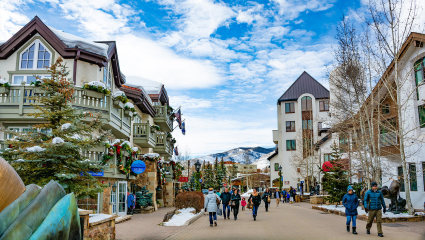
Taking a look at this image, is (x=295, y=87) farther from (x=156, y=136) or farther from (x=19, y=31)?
(x=19, y=31)

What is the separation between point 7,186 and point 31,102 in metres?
16.8

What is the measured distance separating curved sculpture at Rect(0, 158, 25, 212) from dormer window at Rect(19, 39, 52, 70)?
19.9m

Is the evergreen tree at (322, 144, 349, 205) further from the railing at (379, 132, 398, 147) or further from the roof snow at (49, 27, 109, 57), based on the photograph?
the roof snow at (49, 27, 109, 57)

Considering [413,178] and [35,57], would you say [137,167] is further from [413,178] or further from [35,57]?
[413,178]

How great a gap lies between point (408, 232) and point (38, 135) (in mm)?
12620

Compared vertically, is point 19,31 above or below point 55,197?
above

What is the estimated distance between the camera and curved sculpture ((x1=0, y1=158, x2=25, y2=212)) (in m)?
2.56

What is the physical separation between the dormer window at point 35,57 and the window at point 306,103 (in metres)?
49.1

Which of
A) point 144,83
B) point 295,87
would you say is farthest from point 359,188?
point 295,87

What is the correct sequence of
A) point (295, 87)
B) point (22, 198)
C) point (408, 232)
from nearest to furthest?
point (22, 198) < point (408, 232) < point (295, 87)

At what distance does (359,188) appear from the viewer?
2875 cm

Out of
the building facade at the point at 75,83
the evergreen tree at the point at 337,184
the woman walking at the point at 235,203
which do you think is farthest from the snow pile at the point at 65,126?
the evergreen tree at the point at 337,184

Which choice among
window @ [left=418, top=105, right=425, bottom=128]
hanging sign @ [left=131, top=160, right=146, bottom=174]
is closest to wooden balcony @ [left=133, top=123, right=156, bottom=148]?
hanging sign @ [left=131, top=160, right=146, bottom=174]

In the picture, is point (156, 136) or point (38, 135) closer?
point (38, 135)
